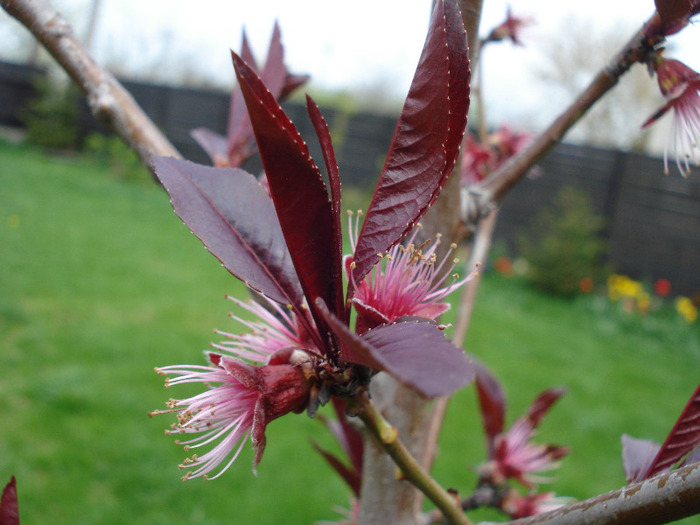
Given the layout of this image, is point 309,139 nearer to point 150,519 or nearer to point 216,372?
point 150,519

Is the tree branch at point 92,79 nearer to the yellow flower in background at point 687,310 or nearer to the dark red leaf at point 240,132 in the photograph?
the dark red leaf at point 240,132

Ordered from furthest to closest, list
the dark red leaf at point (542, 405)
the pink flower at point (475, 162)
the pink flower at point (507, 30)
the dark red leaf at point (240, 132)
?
1. the pink flower at point (475, 162)
2. the pink flower at point (507, 30)
3. the dark red leaf at point (542, 405)
4. the dark red leaf at point (240, 132)

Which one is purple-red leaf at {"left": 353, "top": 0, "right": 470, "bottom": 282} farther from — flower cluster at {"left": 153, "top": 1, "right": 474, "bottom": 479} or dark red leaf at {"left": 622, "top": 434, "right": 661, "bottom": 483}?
dark red leaf at {"left": 622, "top": 434, "right": 661, "bottom": 483}

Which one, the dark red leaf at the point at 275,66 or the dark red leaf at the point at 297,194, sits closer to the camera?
the dark red leaf at the point at 297,194

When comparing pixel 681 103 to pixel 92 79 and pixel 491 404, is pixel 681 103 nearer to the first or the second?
pixel 491 404

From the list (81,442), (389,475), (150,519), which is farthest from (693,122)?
(81,442)

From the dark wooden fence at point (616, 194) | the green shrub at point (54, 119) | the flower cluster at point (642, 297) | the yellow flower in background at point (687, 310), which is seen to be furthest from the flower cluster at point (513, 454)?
the green shrub at point (54, 119)

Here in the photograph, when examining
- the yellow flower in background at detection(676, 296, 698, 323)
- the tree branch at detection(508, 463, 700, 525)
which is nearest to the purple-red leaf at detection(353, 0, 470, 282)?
the tree branch at detection(508, 463, 700, 525)

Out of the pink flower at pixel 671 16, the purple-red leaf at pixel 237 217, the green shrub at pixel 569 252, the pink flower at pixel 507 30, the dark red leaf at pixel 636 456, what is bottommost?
the green shrub at pixel 569 252

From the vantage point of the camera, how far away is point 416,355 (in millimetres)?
439

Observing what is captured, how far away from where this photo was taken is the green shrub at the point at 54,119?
14188 mm

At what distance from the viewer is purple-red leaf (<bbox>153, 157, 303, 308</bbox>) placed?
59 cm

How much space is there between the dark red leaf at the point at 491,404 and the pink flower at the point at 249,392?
713 millimetres

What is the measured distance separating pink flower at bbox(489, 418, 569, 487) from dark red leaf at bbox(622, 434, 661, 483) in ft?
1.56
